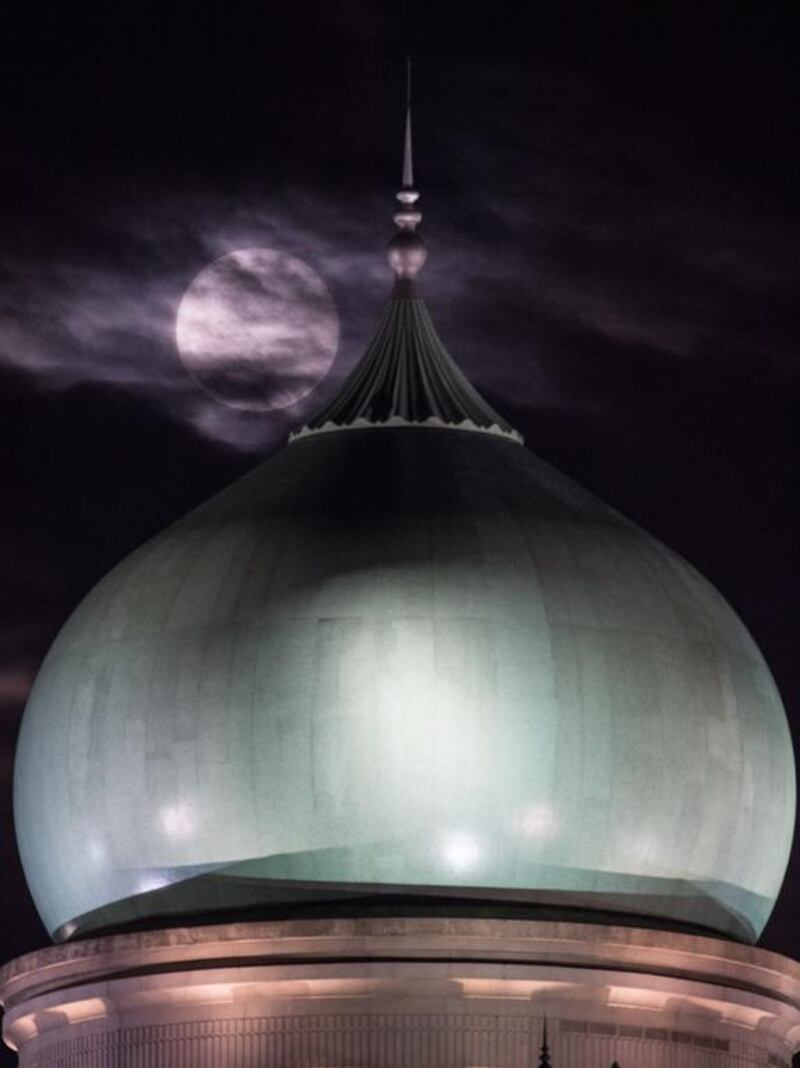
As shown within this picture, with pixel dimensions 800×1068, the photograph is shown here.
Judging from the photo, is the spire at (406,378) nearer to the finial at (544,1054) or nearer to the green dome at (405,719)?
the green dome at (405,719)

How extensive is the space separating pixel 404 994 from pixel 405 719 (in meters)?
4.84

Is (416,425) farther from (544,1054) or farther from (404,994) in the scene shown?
(544,1054)

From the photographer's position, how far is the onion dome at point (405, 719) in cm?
8456

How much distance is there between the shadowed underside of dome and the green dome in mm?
1438

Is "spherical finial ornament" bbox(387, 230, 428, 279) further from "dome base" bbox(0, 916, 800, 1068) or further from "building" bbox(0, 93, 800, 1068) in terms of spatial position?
"dome base" bbox(0, 916, 800, 1068)

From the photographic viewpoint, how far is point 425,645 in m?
84.9

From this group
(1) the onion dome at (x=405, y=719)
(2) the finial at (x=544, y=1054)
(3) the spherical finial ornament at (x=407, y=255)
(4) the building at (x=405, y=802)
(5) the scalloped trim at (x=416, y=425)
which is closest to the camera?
(2) the finial at (x=544, y=1054)

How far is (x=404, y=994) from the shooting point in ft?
274

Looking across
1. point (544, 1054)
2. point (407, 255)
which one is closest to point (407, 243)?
point (407, 255)

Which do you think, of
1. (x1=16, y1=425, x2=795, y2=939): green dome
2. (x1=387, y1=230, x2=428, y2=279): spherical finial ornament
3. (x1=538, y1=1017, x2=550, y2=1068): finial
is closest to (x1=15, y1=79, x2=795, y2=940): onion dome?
(x1=16, y1=425, x2=795, y2=939): green dome

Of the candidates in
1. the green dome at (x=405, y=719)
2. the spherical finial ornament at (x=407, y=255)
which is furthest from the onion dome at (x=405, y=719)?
the spherical finial ornament at (x=407, y=255)

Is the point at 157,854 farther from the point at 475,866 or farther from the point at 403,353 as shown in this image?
the point at 403,353

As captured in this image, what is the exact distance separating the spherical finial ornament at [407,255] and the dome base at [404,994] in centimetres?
1556

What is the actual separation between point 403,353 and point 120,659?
9197 mm
